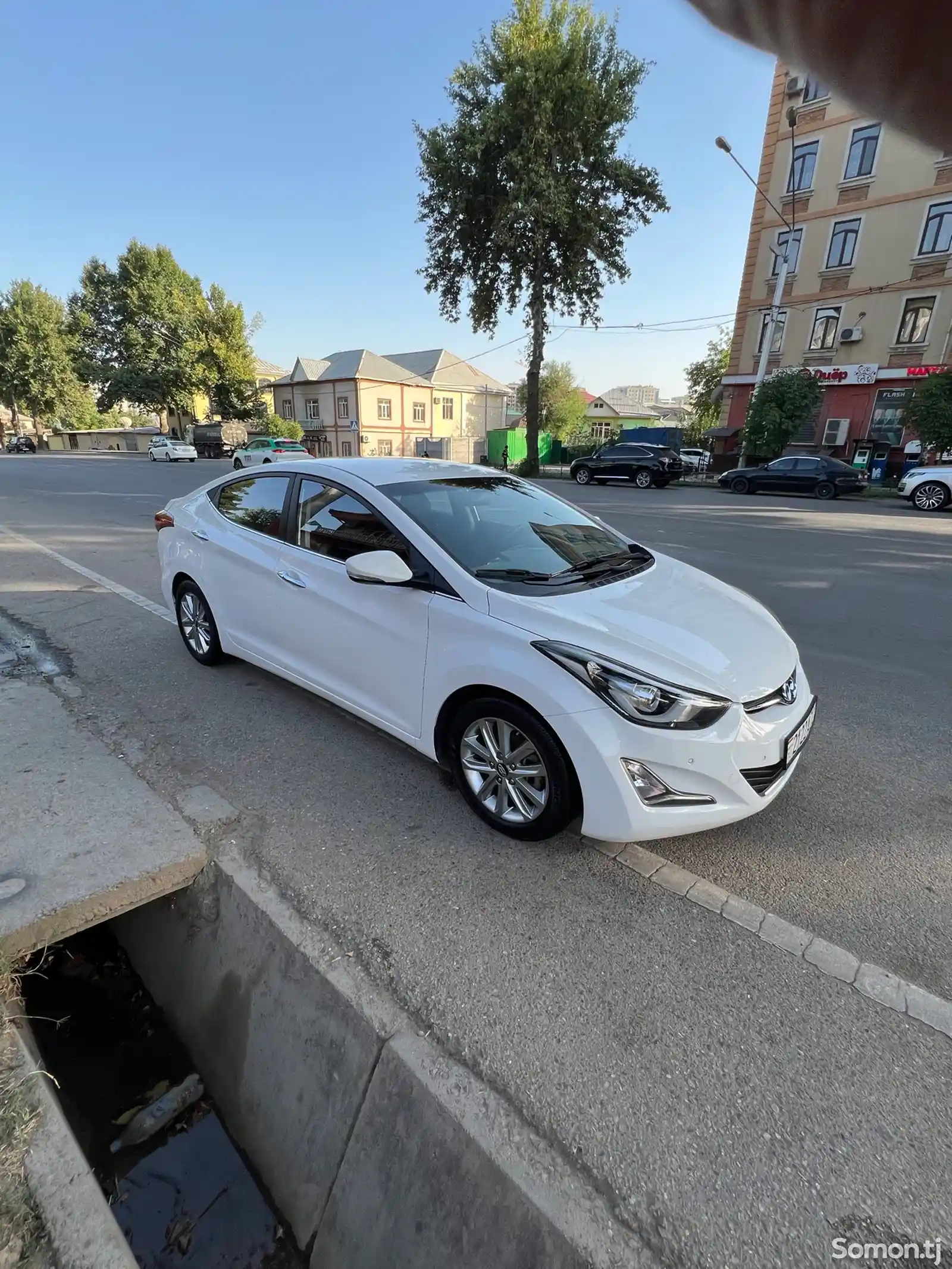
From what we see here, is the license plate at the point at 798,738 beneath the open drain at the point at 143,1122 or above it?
above

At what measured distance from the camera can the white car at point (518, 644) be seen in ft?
7.50

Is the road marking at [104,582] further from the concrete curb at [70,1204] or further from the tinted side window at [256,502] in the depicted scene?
the concrete curb at [70,1204]

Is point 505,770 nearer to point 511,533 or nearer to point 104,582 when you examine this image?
point 511,533

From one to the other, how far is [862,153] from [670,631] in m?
32.0

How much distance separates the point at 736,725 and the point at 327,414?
53683 mm

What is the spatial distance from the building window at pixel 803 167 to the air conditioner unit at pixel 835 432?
976 centimetres

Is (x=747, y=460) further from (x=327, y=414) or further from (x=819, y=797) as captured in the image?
(x=327, y=414)

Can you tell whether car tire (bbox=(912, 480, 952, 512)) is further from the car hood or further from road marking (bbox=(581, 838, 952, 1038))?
road marking (bbox=(581, 838, 952, 1038))

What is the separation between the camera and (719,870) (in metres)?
2.51

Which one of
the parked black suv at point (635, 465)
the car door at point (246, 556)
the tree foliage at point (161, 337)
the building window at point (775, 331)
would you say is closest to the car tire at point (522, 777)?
the car door at point (246, 556)

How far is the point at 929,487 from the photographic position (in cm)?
1563

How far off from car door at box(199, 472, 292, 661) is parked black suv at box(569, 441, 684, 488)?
20.6 metres

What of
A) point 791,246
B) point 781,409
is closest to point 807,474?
point 781,409

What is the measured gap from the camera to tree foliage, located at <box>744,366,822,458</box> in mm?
22938
